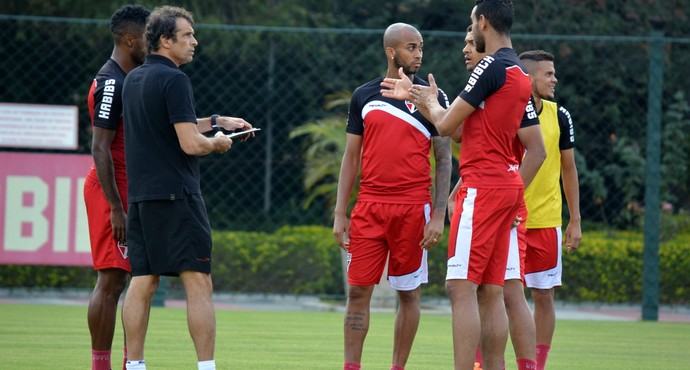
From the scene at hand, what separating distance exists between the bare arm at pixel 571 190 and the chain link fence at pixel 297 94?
7.33 metres

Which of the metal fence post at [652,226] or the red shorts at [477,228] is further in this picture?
the metal fence post at [652,226]

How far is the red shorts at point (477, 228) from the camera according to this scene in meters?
6.06

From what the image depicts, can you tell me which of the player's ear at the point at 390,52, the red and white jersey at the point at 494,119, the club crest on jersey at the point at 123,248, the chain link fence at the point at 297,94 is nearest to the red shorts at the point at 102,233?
the club crest on jersey at the point at 123,248

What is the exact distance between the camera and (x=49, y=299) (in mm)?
13695

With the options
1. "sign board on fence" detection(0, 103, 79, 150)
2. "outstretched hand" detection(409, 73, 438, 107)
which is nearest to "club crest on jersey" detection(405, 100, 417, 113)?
"outstretched hand" detection(409, 73, 438, 107)

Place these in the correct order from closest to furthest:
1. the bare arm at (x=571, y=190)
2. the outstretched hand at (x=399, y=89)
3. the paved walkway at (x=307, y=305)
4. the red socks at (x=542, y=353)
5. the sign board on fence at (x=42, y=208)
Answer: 1. the outstretched hand at (x=399, y=89)
2. the red socks at (x=542, y=353)
3. the bare arm at (x=571, y=190)
4. the sign board on fence at (x=42, y=208)
5. the paved walkway at (x=307, y=305)

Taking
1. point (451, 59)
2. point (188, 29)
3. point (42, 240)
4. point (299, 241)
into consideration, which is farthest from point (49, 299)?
point (188, 29)

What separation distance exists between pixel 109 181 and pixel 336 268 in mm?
8017

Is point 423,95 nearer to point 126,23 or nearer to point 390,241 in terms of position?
point 390,241

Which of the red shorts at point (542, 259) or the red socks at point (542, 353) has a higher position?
the red shorts at point (542, 259)

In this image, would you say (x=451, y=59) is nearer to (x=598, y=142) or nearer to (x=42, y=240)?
(x=598, y=142)

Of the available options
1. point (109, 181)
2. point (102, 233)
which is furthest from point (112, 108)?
point (102, 233)

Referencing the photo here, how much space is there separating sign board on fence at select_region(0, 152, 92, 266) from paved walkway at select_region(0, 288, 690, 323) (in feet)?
2.71

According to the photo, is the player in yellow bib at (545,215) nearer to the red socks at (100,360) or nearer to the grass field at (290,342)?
the grass field at (290,342)
